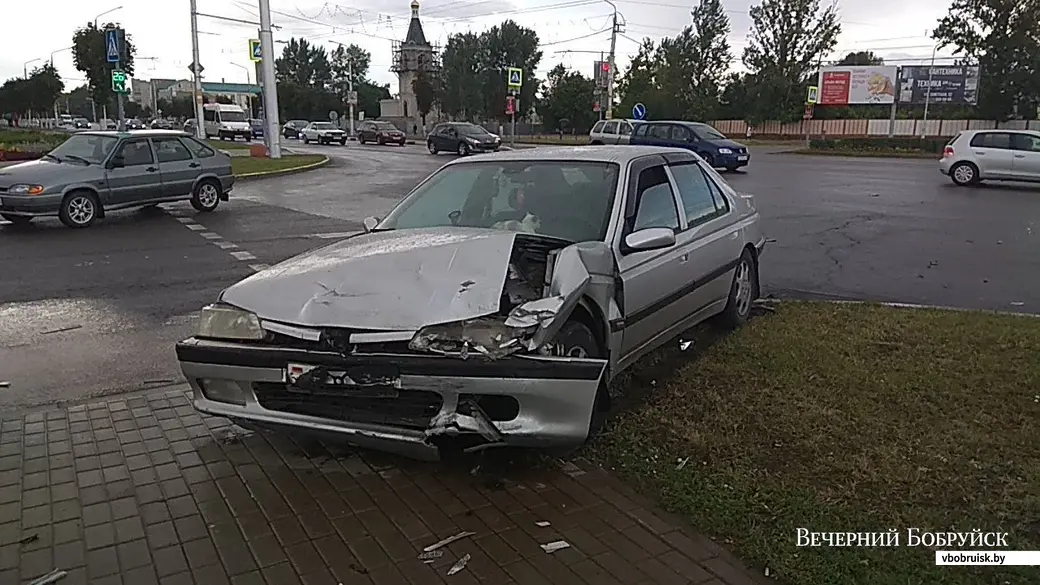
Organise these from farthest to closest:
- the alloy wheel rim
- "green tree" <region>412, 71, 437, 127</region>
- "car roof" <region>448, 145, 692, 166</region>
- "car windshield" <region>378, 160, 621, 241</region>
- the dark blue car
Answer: "green tree" <region>412, 71, 437, 127</region>
the dark blue car
the alloy wheel rim
"car roof" <region>448, 145, 692, 166</region>
"car windshield" <region>378, 160, 621, 241</region>

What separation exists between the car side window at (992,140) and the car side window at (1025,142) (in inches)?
5.4

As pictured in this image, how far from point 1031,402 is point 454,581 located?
12.8 feet

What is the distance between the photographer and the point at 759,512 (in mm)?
3680

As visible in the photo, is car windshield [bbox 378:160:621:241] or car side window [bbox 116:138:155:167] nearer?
car windshield [bbox 378:160:621:241]

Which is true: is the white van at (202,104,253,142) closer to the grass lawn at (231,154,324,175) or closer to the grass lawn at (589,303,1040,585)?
the grass lawn at (231,154,324,175)

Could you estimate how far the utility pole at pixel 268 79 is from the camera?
2872 centimetres

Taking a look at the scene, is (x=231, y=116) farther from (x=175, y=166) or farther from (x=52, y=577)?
(x=52, y=577)

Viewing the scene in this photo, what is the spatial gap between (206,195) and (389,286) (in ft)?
42.6

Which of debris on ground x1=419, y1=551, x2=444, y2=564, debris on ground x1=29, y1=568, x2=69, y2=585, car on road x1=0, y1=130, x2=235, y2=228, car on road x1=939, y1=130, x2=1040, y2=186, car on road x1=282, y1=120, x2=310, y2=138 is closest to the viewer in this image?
debris on ground x1=29, y1=568, x2=69, y2=585

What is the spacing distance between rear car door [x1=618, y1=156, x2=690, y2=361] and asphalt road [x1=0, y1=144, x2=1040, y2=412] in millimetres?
3366

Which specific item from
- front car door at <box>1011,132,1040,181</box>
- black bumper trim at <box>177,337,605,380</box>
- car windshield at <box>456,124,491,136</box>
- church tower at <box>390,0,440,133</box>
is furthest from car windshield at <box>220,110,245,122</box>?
black bumper trim at <box>177,337,605,380</box>

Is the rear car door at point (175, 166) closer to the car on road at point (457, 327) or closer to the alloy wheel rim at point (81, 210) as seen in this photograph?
the alloy wheel rim at point (81, 210)

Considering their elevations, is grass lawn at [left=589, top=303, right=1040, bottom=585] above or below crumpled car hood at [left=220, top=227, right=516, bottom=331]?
below

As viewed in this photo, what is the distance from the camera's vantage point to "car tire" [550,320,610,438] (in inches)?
160
